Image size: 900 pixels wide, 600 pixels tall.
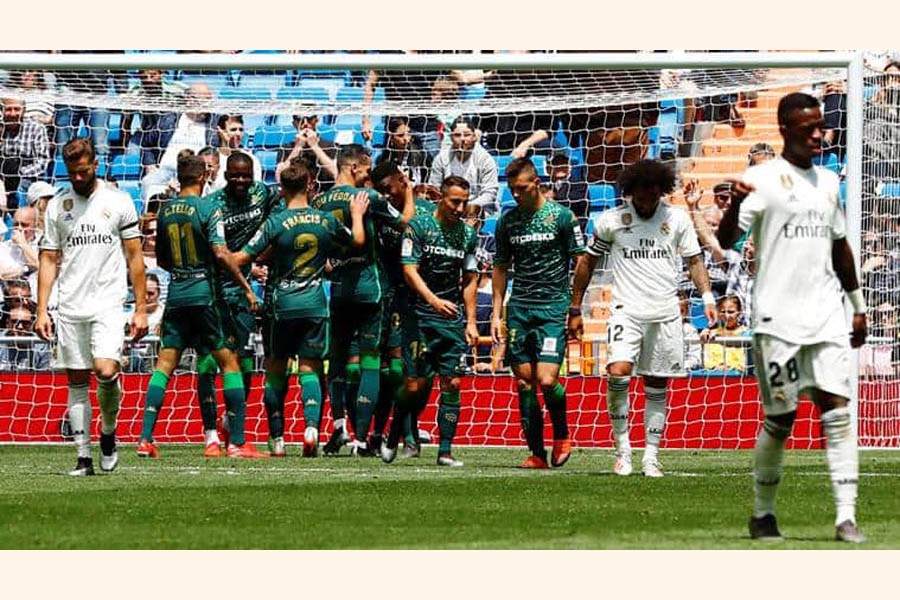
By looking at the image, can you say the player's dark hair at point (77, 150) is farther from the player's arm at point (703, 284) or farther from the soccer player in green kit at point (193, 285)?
the player's arm at point (703, 284)

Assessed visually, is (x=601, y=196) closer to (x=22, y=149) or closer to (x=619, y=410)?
(x=22, y=149)

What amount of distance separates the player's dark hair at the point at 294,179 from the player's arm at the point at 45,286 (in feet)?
8.67

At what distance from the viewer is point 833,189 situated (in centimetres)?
925

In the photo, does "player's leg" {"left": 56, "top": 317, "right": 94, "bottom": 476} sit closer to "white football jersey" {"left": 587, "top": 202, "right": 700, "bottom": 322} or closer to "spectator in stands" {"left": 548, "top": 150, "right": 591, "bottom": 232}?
"white football jersey" {"left": 587, "top": 202, "right": 700, "bottom": 322}

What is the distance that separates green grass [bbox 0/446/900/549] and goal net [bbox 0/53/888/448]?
3861 mm

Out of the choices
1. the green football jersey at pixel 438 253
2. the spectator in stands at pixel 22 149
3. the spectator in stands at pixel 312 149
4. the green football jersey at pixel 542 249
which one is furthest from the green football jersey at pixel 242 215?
the spectator in stands at pixel 22 149

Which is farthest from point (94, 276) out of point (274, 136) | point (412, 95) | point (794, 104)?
point (274, 136)

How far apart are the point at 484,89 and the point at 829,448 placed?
471 inches

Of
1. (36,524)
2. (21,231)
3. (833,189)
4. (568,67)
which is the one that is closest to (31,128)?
(21,231)

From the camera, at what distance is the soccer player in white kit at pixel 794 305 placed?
9016 millimetres

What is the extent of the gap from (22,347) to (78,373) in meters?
7.66

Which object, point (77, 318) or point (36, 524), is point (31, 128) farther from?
point (36, 524)

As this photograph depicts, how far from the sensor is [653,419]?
13430 millimetres

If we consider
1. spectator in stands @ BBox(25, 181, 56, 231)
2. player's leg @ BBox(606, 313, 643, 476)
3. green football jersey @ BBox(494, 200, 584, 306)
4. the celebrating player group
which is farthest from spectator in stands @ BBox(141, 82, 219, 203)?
player's leg @ BBox(606, 313, 643, 476)
